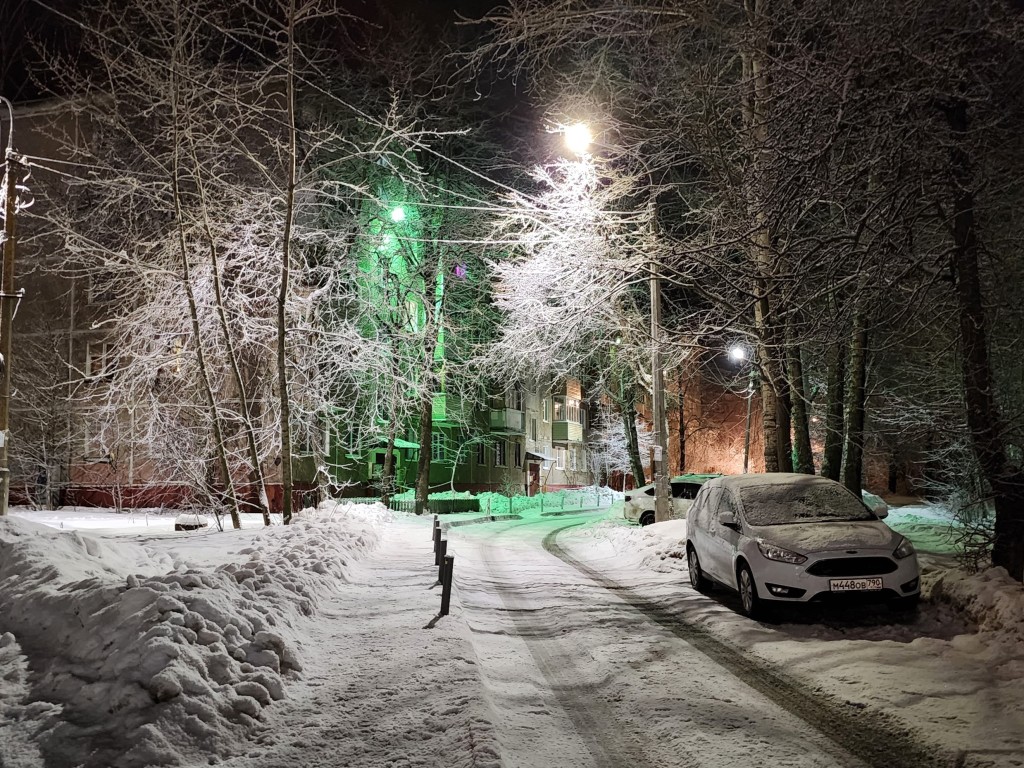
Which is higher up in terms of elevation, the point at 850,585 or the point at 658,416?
the point at 658,416

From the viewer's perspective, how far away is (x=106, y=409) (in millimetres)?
15578

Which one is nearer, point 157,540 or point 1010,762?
point 1010,762

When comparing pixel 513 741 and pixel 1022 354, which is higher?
pixel 1022 354

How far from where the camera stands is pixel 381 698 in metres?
5.48

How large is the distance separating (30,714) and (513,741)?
10.1ft

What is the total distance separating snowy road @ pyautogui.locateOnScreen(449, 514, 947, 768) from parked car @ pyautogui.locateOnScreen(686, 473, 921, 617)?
41.1 inches

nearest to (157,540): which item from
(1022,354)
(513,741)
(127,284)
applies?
(127,284)

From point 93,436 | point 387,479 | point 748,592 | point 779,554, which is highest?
point 93,436

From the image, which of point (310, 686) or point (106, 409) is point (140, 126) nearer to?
point (106, 409)

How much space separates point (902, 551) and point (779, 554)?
4.59 ft

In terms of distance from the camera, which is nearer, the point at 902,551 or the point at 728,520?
the point at 902,551

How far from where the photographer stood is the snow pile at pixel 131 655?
428cm

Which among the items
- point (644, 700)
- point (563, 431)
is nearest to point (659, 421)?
point (644, 700)

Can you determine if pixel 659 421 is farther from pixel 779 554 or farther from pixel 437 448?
pixel 437 448
